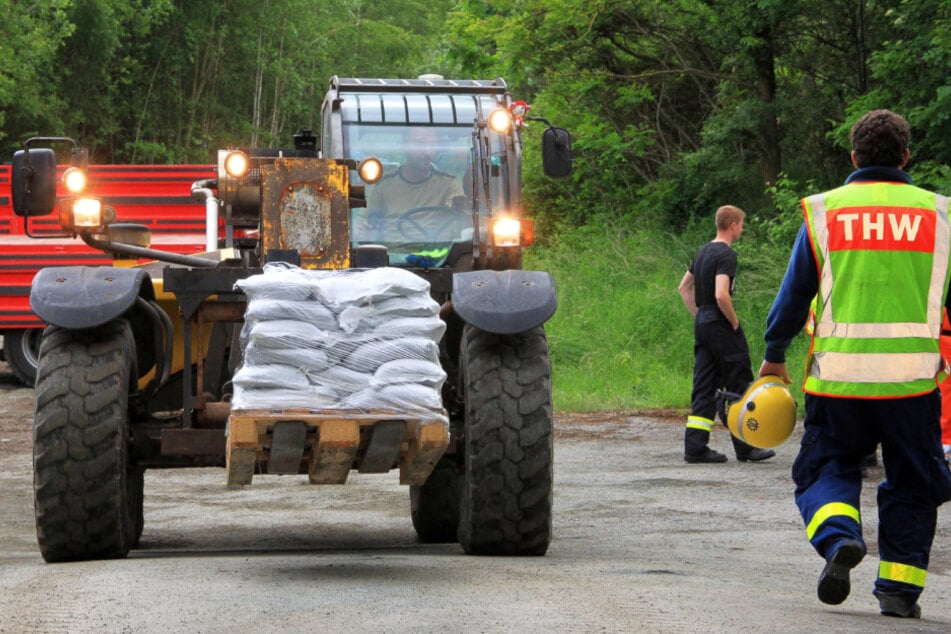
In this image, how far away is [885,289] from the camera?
587 centimetres

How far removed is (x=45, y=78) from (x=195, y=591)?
35094 millimetres

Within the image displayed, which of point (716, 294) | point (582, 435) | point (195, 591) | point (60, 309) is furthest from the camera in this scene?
point (582, 435)

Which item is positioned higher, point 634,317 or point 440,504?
point 634,317

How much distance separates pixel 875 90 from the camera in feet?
61.2

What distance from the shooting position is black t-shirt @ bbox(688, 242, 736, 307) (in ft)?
38.5

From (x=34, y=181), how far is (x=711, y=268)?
5709 millimetres

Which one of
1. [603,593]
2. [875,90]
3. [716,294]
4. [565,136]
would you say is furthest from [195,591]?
[875,90]

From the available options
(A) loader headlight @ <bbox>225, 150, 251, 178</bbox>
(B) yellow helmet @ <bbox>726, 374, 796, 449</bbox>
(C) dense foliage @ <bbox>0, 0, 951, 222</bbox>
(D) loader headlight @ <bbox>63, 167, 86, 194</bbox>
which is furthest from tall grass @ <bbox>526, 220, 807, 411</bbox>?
(B) yellow helmet @ <bbox>726, 374, 796, 449</bbox>

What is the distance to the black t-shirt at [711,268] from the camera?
38.5 feet

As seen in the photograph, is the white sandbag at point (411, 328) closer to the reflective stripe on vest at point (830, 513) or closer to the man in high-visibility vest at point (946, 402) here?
the reflective stripe on vest at point (830, 513)

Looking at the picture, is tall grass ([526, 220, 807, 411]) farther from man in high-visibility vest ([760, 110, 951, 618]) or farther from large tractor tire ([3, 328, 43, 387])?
man in high-visibility vest ([760, 110, 951, 618])

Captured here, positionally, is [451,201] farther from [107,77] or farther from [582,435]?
[107,77]

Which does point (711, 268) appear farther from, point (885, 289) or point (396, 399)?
point (396, 399)

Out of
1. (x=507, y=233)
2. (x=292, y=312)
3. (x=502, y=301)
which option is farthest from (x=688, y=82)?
(x=292, y=312)
